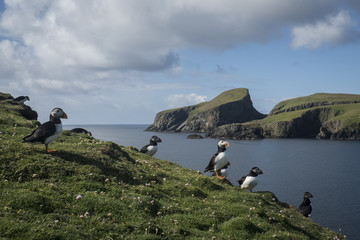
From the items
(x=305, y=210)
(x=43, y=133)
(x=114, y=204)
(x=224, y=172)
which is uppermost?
(x=43, y=133)

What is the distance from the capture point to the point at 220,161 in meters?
19.7

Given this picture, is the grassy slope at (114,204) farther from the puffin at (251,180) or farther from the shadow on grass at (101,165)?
the puffin at (251,180)

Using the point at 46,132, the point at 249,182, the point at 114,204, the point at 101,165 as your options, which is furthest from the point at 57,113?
the point at 249,182

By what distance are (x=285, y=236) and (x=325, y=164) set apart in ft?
293

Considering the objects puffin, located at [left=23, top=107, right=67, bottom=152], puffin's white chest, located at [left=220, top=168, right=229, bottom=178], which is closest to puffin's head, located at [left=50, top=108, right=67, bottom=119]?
puffin, located at [left=23, top=107, right=67, bottom=152]

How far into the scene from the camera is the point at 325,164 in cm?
9056

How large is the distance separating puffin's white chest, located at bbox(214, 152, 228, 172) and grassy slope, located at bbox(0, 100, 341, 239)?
8.33 feet

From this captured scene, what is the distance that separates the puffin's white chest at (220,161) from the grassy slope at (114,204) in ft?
8.33

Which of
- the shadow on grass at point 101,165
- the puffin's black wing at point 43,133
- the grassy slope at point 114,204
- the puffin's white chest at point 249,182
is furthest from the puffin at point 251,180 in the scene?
the puffin's black wing at point 43,133

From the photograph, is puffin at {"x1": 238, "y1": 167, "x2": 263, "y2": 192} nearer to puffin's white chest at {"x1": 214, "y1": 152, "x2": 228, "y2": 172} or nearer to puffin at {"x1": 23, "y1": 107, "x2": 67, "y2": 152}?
puffin's white chest at {"x1": 214, "y1": 152, "x2": 228, "y2": 172}

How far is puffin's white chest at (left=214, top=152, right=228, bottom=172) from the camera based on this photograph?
772 inches

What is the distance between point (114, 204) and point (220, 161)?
1054 cm

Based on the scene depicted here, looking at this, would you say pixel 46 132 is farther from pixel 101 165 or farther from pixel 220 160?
pixel 220 160

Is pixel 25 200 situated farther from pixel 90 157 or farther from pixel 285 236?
pixel 285 236
